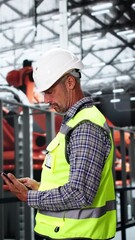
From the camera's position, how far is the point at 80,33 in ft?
31.8

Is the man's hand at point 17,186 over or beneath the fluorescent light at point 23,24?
beneath

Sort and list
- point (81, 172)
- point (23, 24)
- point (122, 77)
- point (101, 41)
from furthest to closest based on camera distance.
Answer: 1. point (101, 41)
2. point (23, 24)
3. point (122, 77)
4. point (81, 172)

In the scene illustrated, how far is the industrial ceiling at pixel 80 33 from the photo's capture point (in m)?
9.04

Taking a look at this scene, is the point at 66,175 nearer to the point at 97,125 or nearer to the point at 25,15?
the point at 97,125

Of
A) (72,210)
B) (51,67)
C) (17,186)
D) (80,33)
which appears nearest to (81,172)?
(72,210)

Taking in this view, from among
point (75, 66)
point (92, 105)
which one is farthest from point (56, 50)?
point (92, 105)

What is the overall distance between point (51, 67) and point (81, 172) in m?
0.39

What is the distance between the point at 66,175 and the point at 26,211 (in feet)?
13.1

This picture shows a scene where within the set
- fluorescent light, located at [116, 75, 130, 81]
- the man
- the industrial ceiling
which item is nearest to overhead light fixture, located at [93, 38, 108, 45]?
the industrial ceiling

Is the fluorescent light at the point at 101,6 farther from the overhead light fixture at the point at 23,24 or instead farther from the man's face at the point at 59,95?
the man's face at the point at 59,95

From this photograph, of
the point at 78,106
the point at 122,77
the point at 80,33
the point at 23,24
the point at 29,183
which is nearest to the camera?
the point at 78,106

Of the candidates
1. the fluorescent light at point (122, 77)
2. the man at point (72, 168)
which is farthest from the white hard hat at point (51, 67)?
the fluorescent light at point (122, 77)

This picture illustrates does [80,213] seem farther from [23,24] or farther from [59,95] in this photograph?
[23,24]

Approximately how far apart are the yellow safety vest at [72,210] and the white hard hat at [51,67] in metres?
0.16
